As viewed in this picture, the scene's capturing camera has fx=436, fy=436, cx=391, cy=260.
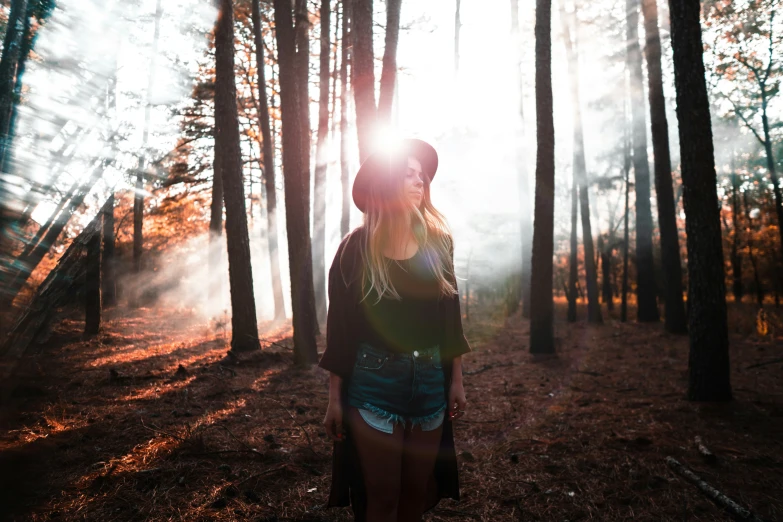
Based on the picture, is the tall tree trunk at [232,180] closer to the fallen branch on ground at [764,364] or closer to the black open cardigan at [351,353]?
the black open cardigan at [351,353]

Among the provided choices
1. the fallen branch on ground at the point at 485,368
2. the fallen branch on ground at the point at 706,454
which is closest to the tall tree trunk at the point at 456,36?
the fallen branch on ground at the point at 485,368

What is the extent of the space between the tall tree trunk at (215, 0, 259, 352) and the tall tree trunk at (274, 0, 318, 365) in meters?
1.47

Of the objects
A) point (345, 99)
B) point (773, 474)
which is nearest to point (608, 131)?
point (345, 99)

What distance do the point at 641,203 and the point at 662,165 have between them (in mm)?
2264

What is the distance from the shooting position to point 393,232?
2.41m

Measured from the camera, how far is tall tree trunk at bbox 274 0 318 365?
26.6 feet

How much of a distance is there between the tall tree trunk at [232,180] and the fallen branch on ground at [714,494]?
24.9 feet

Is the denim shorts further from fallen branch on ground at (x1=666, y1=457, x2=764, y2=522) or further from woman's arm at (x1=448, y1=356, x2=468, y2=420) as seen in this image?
fallen branch on ground at (x1=666, y1=457, x2=764, y2=522)

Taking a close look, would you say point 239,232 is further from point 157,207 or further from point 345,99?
point 157,207

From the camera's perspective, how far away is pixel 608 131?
2191 centimetres

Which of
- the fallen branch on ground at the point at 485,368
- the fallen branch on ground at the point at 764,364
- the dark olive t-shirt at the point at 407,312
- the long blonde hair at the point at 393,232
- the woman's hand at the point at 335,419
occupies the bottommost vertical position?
the fallen branch on ground at the point at 485,368

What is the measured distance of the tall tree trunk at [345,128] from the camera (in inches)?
562

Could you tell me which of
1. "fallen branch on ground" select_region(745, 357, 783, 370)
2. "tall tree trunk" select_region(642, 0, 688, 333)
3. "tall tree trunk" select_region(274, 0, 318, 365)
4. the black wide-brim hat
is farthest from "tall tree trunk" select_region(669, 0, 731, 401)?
"tall tree trunk" select_region(642, 0, 688, 333)

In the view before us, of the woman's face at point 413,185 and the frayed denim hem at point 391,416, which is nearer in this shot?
the frayed denim hem at point 391,416
